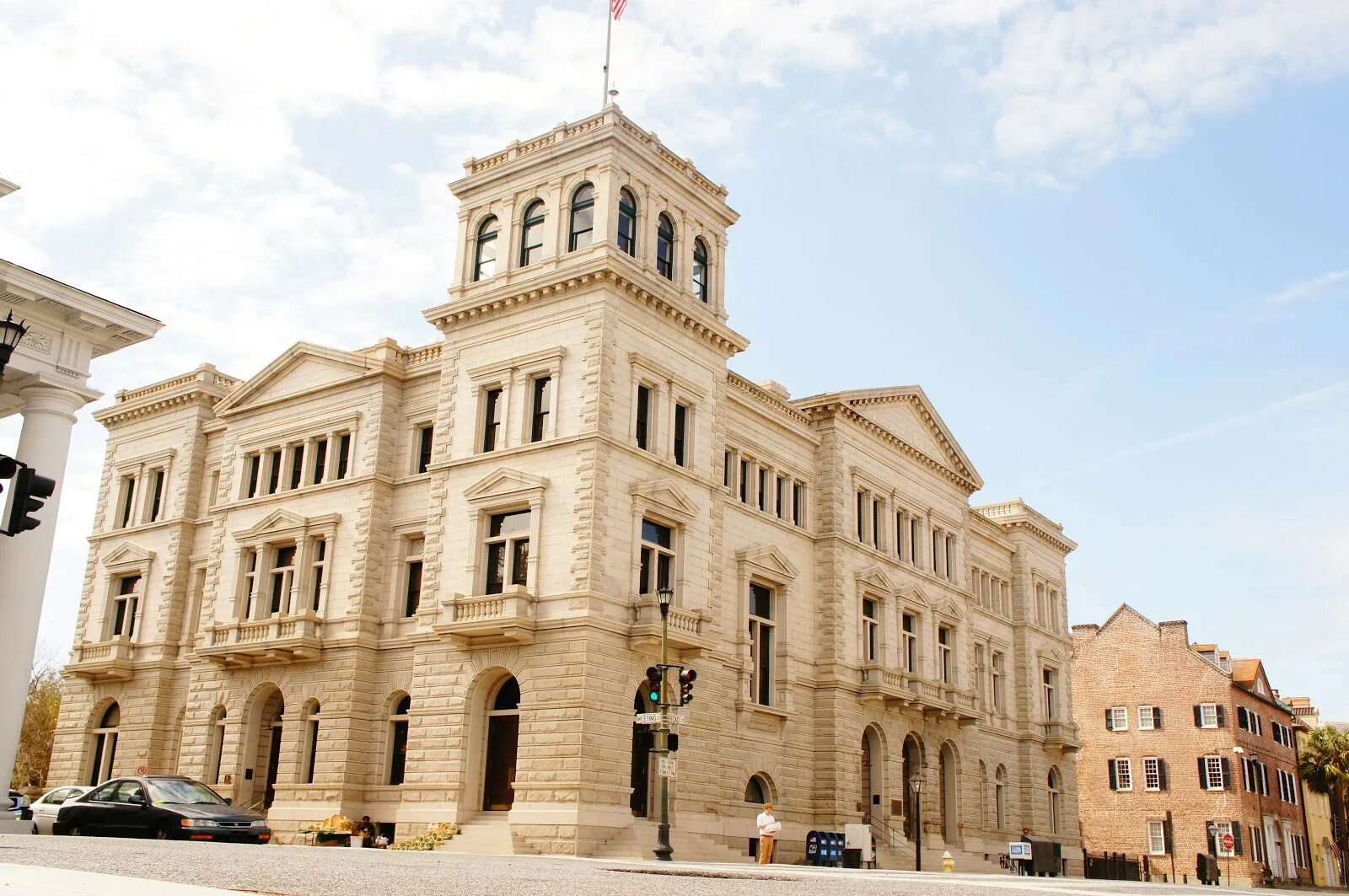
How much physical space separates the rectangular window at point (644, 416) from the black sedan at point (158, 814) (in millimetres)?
16324

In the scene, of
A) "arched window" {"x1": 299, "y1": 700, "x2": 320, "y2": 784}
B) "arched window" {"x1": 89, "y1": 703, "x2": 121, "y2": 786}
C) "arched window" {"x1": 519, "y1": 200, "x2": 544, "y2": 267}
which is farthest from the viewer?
"arched window" {"x1": 89, "y1": 703, "x2": 121, "y2": 786}

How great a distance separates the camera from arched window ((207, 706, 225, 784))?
1704 inches

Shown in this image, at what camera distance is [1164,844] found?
70.6m

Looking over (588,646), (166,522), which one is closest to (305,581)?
(166,522)

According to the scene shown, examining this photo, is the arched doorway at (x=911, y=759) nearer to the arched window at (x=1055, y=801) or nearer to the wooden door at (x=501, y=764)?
the arched window at (x=1055, y=801)

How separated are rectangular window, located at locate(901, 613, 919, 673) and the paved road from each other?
27.5 meters

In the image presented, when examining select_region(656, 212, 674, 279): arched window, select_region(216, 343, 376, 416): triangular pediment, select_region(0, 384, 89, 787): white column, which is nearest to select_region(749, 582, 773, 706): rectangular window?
select_region(656, 212, 674, 279): arched window

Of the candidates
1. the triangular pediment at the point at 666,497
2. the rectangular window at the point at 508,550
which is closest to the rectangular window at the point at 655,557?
the triangular pediment at the point at 666,497

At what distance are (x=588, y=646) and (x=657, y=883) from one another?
1673 cm

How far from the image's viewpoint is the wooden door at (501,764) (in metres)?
35.8

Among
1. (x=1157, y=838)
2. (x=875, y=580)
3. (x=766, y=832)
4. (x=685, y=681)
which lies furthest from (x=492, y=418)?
(x=1157, y=838)

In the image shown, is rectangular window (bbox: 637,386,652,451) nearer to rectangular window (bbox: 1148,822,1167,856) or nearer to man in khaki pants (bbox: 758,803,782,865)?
man in khaki pants (bbox: 758,803,782,865)

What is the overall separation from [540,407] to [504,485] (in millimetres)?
2730

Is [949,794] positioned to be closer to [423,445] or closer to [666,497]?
[666,497]
